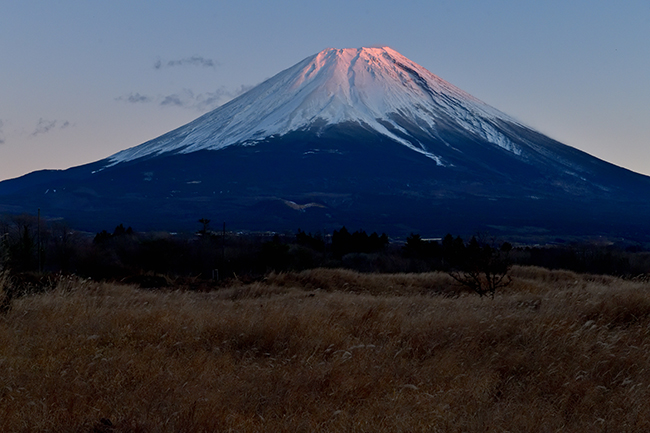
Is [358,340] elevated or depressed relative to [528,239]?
elevated

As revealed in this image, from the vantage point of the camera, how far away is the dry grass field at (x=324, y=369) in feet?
16.3

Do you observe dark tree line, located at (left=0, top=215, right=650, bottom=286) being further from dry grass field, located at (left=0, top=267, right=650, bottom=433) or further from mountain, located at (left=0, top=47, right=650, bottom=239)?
mountain, located at (left=0, top=47, right=650, bottom=239)

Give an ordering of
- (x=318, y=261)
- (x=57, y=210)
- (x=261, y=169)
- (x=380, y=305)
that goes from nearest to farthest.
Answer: (x=380, y=305) < (x=318, y=261) < (x=57, y=210) < (x=261, y=169)

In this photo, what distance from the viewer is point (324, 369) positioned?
240 inches

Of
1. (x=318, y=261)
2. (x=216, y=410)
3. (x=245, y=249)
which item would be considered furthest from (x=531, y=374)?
(x=245, y=249)

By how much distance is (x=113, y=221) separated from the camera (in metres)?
156

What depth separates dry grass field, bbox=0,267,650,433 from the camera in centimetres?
498

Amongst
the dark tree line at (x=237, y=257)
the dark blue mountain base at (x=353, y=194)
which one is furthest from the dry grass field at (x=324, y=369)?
the dark blue mountain base at (x=353, y=194)

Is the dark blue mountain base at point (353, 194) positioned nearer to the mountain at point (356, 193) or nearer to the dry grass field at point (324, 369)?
the mountain at point (356, 193)

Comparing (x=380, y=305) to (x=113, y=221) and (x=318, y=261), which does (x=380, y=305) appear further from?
(x=113, y=221)

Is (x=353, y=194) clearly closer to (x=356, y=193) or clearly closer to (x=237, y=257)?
(x=356, y=193)

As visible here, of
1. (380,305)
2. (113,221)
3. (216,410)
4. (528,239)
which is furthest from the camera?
(113,221)

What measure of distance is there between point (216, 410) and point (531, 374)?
3132 mm

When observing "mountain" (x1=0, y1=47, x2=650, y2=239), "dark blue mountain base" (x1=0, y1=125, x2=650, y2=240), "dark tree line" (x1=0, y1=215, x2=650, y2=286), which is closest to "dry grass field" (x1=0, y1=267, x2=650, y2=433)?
"dark tree line" (x1=0, y1=215, x2=650, y2=286)
